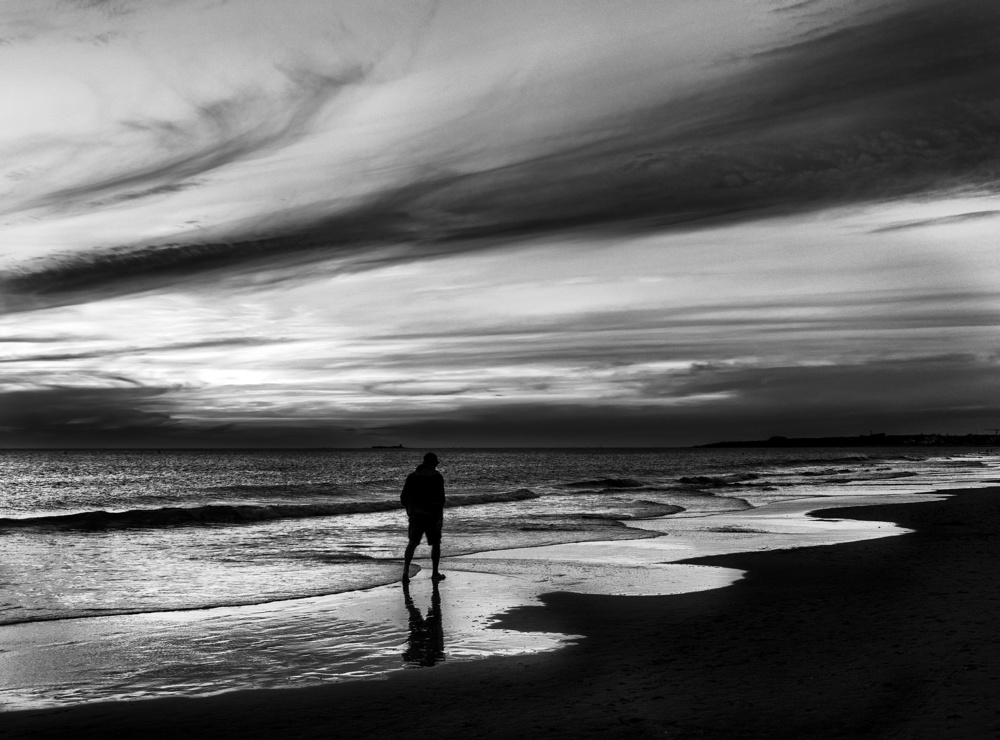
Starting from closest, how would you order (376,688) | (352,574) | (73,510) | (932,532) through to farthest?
1. (376,688)
2. (352,574)
3. (932,532)
4. (73,510)

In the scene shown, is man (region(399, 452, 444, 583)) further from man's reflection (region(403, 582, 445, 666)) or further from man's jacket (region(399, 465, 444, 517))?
man's reflection (region(403, 582, 445, 666))

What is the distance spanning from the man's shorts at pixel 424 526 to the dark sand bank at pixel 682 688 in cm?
285

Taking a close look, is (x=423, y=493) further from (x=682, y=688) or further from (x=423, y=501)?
(x=682, y=688)

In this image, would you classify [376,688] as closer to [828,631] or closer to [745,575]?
[828,631]

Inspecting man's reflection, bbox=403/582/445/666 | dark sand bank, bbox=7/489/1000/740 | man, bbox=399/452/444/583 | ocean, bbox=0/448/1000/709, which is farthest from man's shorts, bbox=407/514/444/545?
dark sand bank, bbox=7/489/1000/740

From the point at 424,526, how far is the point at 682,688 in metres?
6.93

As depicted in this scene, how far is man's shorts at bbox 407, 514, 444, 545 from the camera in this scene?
13320 mm

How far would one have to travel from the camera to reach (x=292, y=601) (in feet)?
39.8

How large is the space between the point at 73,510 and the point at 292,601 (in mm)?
36256

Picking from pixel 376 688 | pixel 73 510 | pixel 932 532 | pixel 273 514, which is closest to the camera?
pixel 376 688

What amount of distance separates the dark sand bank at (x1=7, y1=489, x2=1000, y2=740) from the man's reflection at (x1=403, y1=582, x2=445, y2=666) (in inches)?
17.7

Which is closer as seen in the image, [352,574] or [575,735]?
[575,735]

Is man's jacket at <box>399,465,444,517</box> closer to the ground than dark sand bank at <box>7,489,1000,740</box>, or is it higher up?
higher up

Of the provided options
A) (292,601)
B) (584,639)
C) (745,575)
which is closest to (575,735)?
(584,639)
